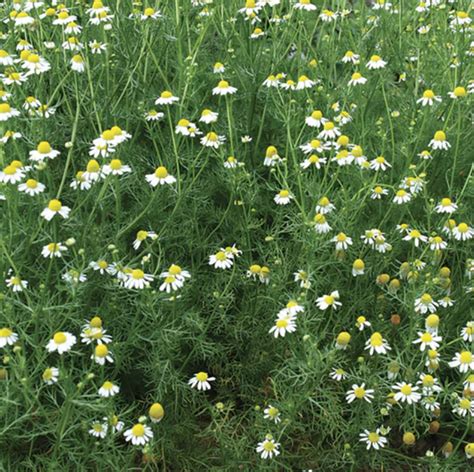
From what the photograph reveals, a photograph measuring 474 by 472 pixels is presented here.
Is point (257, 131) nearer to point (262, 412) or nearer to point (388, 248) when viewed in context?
point (388, 248)

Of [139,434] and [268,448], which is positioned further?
[268,448]

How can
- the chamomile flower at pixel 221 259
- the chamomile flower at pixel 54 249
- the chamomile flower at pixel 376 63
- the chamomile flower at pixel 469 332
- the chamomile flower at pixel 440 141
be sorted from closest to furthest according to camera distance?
the chamomile flower at pixel 54 249 → the chamomile flower at pixel 469 332 → the chamomile flower at pixel 221 259 → the chamomile flower at pixel 440 141 → the chamomile flower at pixel 376 63

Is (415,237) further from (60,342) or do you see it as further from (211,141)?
(60,342)

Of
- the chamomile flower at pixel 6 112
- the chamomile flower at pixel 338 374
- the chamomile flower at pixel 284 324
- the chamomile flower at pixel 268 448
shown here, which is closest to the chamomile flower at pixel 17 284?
the chamomile flower at pixel 6 112

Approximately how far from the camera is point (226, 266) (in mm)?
2949

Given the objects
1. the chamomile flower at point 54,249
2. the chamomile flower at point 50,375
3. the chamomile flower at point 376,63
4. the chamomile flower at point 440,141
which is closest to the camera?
the chamomile flower at point 50,375

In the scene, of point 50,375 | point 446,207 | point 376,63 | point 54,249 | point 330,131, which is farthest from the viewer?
point 376,63

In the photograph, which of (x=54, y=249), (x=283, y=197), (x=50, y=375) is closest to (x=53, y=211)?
(x=54, y=249)

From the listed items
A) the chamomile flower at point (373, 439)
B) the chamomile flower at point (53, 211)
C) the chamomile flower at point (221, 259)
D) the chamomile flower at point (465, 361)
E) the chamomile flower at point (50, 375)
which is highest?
the chamomile flower at point (53, 211)

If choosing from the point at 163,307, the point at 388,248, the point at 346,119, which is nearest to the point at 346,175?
the point at 346,119

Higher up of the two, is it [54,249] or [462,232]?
[54,249]

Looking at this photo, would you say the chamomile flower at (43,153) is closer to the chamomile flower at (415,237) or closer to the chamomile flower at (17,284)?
the chamomile flower at (17,284)

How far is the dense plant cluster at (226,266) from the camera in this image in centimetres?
266

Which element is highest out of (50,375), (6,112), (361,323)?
(6,112)
